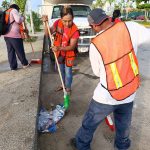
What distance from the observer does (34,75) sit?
6660mm

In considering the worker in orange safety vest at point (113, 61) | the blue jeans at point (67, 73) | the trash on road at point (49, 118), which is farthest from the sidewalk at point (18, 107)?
the worker in orange safety vest at point (113, 61)

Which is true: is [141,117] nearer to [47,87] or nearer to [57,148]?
[57,148]

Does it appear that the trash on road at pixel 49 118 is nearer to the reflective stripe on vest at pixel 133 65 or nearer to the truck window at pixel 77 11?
the reflective stripe on vest at pixel 133 65

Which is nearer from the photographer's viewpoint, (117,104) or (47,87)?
(117,104)

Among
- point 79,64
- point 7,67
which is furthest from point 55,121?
point 79,64

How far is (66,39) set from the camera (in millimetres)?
5492

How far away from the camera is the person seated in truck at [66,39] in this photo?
17.0ft

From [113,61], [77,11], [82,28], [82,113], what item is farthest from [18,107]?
[77,11]

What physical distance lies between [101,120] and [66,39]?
2474mm

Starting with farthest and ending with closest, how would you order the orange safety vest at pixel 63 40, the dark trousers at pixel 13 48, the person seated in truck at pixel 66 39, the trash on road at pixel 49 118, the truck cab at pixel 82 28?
the truck cab at pixel 82 28 < the dark trousers at pixel 13 48 < the orange safety vest at pixel 63 40 < the person seated in truck at pixel 66 39 < the trash on road at pixel 49 118

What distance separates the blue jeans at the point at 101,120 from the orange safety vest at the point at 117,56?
258 millimetres

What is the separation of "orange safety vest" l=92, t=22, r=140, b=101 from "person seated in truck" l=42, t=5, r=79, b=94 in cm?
219

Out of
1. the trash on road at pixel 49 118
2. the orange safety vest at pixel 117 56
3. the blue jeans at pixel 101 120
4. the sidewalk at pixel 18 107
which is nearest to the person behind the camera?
the orange safety vest at pixel 117 56

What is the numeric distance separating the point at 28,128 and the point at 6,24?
3.43m
